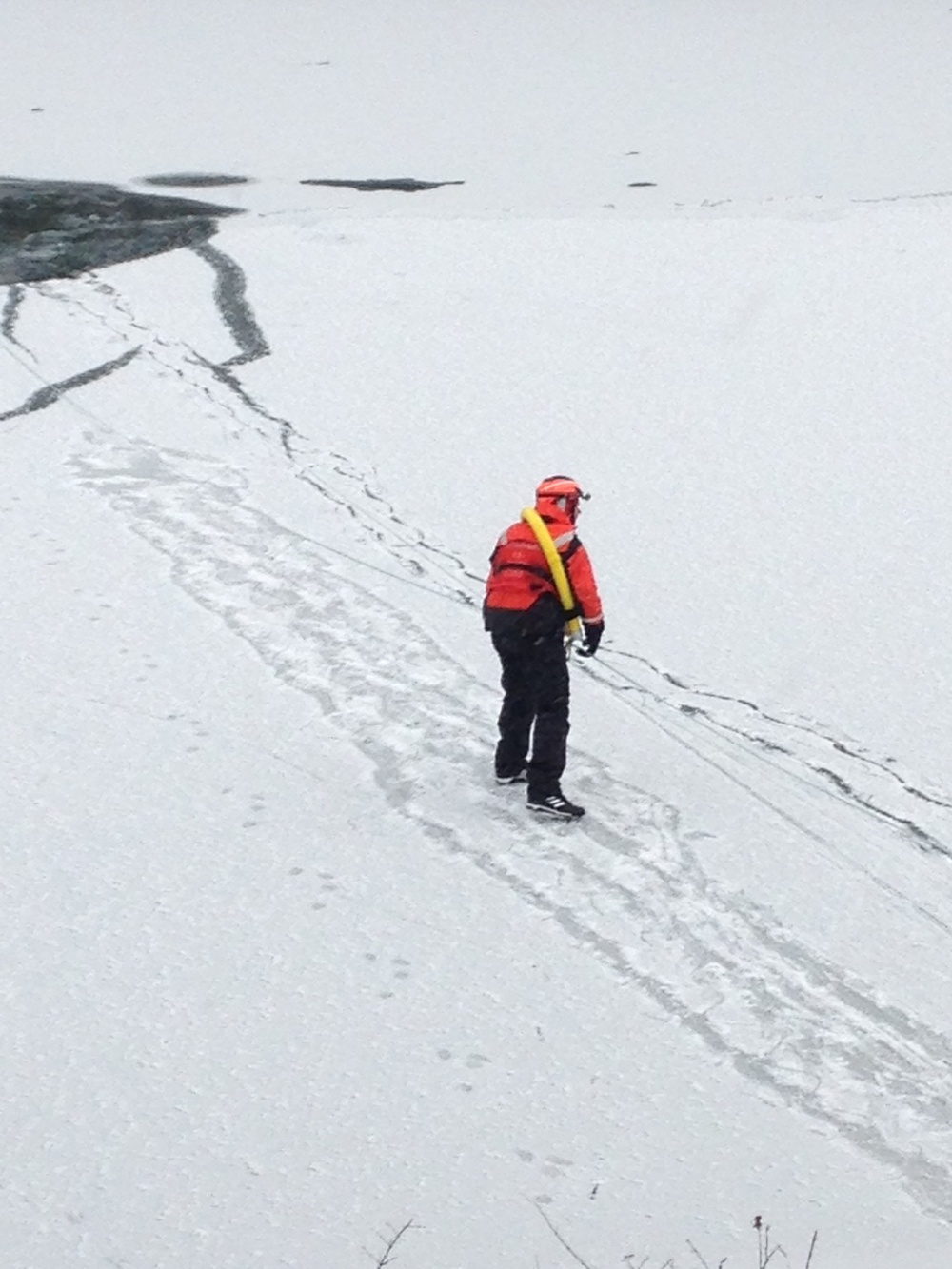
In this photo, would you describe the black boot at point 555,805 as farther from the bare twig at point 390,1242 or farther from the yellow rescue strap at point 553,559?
the bare twig at point 390,1242

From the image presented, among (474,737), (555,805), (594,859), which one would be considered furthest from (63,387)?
(594,859)

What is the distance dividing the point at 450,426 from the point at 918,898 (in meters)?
4.96

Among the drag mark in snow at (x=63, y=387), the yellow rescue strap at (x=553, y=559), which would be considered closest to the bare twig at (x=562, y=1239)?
the yellow rescue strap at (x=553, y=559)

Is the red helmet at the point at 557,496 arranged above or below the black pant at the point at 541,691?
above

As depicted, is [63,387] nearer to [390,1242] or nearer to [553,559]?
[553,559]

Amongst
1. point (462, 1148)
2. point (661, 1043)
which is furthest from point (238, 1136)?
point (661, 1043)

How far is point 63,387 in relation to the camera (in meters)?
10.2

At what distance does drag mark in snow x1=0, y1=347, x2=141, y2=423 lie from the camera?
9875 mm

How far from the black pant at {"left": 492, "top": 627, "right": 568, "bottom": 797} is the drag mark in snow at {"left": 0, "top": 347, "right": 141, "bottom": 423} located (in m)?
4.89

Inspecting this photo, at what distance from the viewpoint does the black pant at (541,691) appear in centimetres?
593

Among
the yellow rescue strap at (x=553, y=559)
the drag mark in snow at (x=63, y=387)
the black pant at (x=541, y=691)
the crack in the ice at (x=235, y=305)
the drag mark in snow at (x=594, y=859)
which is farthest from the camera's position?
the crack in the ice at (x=235, y=305)

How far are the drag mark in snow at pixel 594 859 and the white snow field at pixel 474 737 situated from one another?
2cm

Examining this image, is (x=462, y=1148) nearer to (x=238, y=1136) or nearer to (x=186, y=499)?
(x=238, y=1136)

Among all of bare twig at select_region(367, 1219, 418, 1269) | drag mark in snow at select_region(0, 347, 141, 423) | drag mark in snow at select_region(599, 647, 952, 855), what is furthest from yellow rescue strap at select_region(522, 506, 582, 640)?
drag mark in snow at select_region(0, 347, 141, 423)
